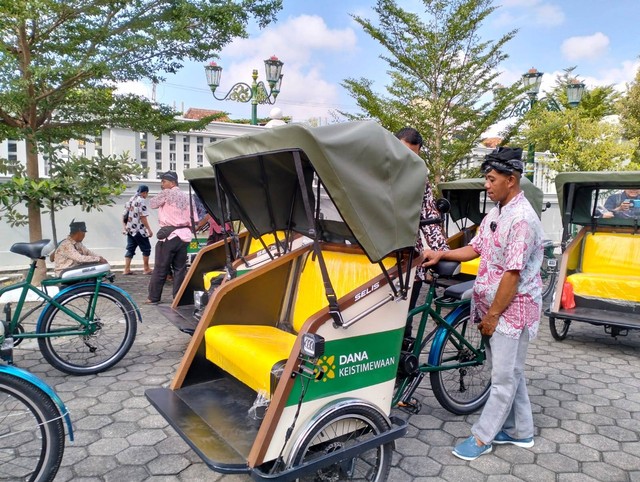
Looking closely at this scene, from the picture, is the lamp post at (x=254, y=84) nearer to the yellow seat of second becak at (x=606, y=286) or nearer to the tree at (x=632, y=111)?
the yellow seat of second becak at (x=606, y=286)

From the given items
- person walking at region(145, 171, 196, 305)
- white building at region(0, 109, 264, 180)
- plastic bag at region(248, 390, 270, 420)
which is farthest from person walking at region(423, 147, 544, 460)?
white building at region(0, 109, 264, 180)

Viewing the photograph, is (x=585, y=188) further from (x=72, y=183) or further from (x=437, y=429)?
(x=72, y=183)

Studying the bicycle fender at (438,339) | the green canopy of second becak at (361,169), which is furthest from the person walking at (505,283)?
the green canopy of second becak at (361,169)

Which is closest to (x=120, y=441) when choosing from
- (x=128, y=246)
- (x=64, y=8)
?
(x=64, y=8)

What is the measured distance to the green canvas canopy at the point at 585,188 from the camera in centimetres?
551

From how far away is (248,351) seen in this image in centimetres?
300

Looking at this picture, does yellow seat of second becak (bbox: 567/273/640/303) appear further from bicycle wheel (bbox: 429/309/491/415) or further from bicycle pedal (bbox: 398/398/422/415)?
bicycle pedal (bbox: 398/398/422/415)

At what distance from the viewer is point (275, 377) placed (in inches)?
107

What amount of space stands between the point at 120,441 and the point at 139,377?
1.16 m

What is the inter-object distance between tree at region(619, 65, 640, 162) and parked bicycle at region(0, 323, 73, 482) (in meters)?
22.6

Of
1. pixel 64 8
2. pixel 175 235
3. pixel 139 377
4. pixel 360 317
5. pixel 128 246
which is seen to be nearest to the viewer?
pixel 360 317

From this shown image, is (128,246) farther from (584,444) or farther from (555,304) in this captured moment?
(584,444)

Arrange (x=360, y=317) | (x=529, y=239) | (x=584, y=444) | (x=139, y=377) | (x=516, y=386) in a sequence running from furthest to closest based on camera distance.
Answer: (x=139, y=377)
(x=584, y=444)
(x=516, y=386)
(x=529, y=239)
(x=360, y=317)

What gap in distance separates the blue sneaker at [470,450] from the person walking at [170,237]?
4260mm
